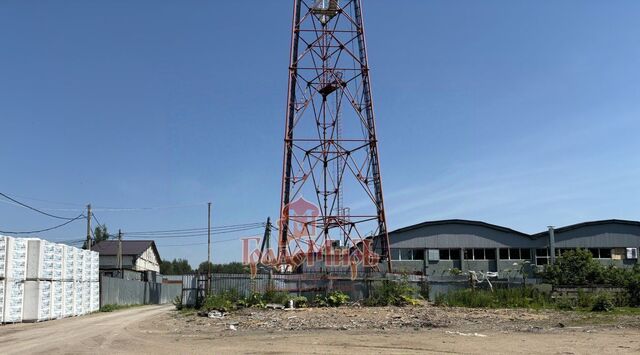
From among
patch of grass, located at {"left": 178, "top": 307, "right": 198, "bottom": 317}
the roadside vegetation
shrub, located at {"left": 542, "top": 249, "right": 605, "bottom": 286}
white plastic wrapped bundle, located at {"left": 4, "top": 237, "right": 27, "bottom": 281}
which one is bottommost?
patch of grass, located at {"left": 178, "top": 307, "right": 198, "bottom": 317}

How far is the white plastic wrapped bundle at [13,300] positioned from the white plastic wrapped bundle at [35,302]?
293mm

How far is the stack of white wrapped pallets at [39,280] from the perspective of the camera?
23000mm

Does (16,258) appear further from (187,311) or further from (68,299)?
(187,311)

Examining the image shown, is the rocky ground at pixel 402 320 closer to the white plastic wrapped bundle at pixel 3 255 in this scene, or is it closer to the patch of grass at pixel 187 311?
the patch of grass at pixel 187 311

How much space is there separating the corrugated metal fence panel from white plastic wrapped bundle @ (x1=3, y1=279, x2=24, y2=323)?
10646 millimetres

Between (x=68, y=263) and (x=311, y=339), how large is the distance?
662 inches

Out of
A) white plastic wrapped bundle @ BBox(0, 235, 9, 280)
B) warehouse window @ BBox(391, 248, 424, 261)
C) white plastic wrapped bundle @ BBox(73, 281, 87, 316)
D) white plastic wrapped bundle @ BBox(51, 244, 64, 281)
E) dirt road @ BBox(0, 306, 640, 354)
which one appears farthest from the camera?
warehouse window @ BBox(391, 248, 424, 261)

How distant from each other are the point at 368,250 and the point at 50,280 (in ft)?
60.1

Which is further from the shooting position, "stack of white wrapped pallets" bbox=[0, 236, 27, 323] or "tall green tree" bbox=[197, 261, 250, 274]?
"tall green tree" bbox=[197, 261, 250, 274]

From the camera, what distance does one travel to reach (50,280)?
25.7 m

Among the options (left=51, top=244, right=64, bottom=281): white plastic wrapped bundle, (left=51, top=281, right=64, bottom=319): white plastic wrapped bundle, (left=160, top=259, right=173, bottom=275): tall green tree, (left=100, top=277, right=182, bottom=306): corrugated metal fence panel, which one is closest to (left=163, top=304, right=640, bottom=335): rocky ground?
(left=51, top=281, right=64, bottom=319): white plastic wrapped bundle

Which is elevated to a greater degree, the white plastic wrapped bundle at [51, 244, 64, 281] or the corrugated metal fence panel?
the white plastic wrapped bundle at [51, 244, 64, 281]

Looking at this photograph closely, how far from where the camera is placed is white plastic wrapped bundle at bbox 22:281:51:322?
23.9 metres

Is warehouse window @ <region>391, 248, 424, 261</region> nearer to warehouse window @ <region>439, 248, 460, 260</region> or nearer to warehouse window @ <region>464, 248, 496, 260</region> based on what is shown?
warehouse window @ <region>439, 248, 460, 260</region>
